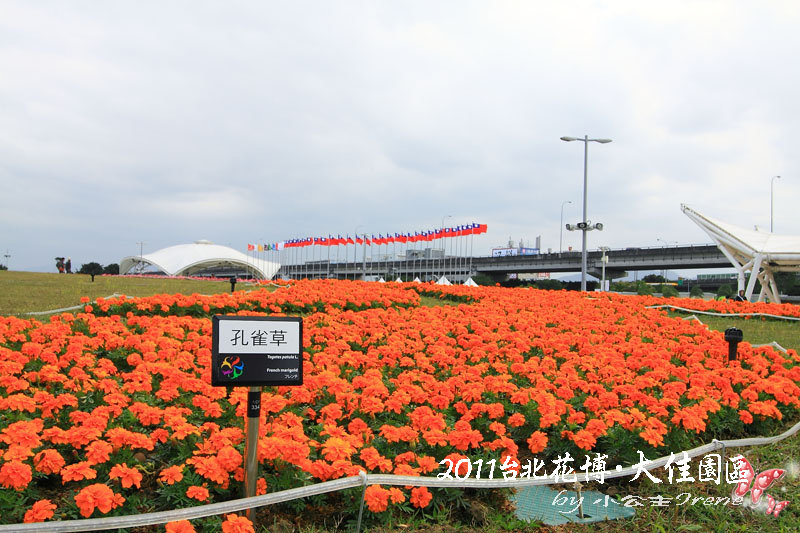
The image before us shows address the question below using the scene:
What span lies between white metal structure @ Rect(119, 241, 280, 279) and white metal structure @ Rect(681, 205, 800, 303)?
77.2 meters

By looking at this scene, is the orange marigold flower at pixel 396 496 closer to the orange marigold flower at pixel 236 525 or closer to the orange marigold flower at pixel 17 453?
the orange marigold flower at pixel 236 525

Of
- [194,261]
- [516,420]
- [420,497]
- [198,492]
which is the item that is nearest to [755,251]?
[516,420]

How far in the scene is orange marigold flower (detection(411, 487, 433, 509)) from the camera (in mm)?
3469

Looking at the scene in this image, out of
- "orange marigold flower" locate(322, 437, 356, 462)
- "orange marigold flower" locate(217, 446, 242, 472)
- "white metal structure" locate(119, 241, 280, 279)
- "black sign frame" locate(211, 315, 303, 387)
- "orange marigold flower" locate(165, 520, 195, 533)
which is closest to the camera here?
"orange marigold flower" locate(165, 520, 195, 533)

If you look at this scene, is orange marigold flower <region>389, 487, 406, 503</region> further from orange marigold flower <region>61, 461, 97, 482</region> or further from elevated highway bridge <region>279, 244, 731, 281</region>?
elevated highway bridge <region>279, 244, 731, 281</region>

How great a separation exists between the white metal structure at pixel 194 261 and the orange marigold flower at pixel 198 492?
9226 cm

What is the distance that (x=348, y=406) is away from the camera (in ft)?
15.6

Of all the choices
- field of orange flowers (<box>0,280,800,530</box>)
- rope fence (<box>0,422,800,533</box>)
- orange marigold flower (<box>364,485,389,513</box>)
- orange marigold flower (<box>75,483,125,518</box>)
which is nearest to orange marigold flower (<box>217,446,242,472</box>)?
field of orange flowers (<box>0,280,800,530</box>)

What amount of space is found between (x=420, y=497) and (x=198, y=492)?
131cm

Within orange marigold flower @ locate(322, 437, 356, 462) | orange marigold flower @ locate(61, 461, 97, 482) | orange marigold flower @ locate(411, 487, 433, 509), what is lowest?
orange marigold flower @ locate(411, 487, 433, 509)

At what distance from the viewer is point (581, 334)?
834 cm

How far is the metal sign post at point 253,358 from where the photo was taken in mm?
3197

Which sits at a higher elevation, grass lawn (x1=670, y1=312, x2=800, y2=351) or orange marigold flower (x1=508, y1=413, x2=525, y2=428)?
grass lawn (x1=670, y1=312, x2=800, y2=351)

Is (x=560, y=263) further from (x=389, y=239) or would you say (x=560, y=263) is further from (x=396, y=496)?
(x=396, y=496)
